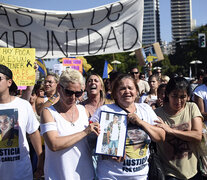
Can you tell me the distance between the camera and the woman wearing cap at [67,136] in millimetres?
2682

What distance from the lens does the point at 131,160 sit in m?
2.81

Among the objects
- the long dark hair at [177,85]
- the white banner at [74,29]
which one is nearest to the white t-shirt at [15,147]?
the long dark hair at [177,85]

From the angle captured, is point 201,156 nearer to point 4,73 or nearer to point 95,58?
point 4,73

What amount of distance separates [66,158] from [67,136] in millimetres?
204

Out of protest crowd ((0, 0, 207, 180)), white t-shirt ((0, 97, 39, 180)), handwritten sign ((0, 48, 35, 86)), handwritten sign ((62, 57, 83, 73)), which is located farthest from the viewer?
handwritten sign ((62, 57, 83, 73))

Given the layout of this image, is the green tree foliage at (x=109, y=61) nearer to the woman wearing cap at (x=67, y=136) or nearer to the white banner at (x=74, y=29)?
the white banner at (x=74, y=29)

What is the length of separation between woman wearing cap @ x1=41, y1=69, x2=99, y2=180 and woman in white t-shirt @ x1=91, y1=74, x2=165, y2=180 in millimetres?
154

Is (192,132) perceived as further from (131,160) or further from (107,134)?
(107,134)

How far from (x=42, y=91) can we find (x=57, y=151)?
358cm

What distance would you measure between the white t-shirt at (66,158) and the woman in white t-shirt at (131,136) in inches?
5.8

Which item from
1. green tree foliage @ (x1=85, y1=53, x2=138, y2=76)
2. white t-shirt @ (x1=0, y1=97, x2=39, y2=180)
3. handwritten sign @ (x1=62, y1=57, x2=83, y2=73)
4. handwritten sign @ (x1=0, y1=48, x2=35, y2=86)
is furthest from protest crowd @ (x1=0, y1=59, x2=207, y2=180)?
green tree foliage @ (x1=85, y1=53, x2=138, y2=76)

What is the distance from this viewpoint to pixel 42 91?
6.21m

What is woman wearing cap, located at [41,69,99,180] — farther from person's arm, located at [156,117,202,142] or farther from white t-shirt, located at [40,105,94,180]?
person's arm, located at [156,117,202,142]

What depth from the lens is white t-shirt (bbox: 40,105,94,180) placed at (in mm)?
2736
